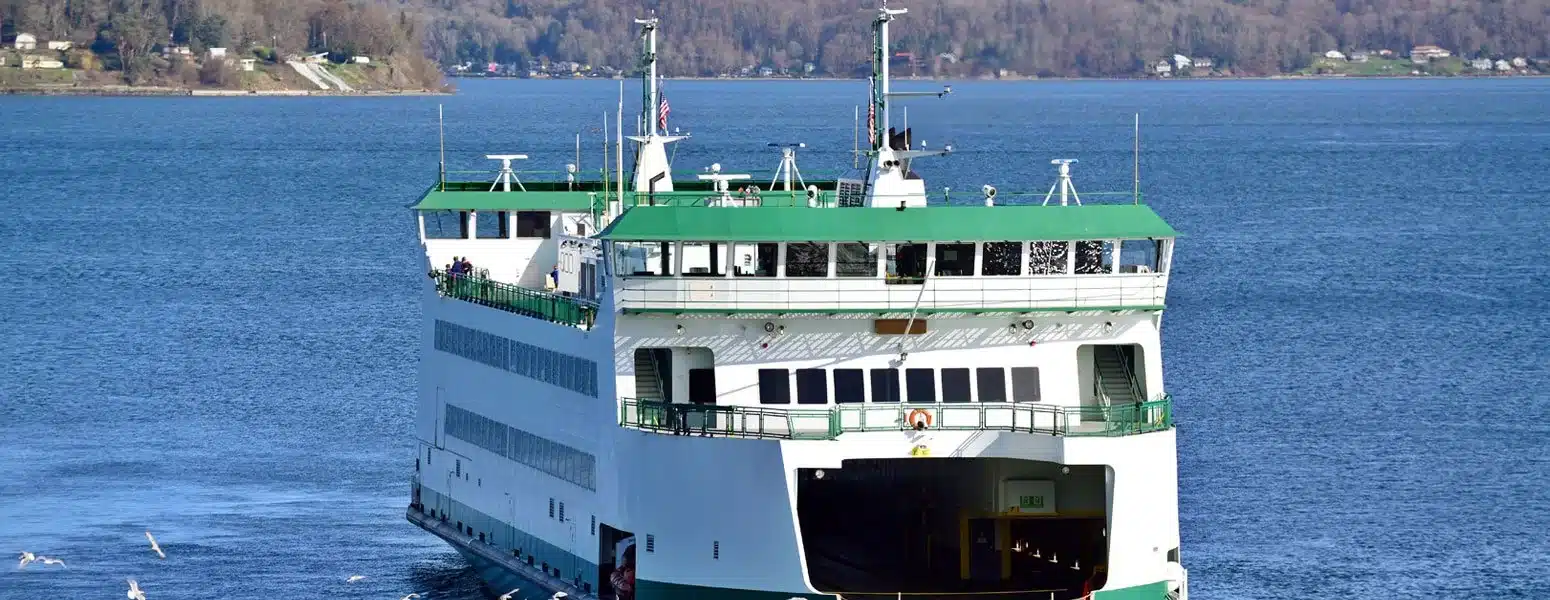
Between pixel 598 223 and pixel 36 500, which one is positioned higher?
pixel 598 223

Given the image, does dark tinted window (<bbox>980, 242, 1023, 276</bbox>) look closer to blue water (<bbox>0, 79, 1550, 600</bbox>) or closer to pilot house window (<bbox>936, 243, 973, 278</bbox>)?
pilot house window (<bbox>936, 243, 973, 278</bbox>)

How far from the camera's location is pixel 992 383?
40.1 m

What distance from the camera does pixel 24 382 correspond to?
7712 cm

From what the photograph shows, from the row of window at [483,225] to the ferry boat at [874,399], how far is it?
8.25 meters

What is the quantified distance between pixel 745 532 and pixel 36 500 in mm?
25319

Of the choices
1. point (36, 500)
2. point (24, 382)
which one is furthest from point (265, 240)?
point (36, 500)

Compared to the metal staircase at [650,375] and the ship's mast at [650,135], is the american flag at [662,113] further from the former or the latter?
the metal staircase at [650,375]

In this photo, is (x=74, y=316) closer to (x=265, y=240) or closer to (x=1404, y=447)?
(x=265, y=240)

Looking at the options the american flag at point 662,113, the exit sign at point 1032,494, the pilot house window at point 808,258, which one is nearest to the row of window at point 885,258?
the pilot house window at point 808,258

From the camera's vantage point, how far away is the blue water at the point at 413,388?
175 ft

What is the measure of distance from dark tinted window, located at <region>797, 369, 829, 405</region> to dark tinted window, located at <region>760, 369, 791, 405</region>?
165 millimetres

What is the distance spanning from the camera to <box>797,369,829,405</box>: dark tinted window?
39.8 meters

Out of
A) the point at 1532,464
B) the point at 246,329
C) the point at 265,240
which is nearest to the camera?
the point at 1532,464

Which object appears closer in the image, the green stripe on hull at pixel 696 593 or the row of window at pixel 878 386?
the green stripe on hull at pixel 696 593
